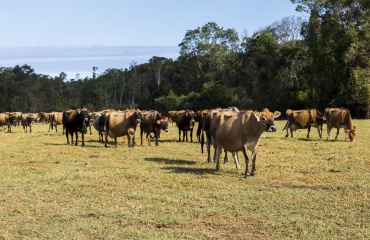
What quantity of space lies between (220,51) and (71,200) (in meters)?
61.9

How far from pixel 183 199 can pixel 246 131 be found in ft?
11.4

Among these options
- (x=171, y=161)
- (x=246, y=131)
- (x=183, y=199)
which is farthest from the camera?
(x=171, y=161)

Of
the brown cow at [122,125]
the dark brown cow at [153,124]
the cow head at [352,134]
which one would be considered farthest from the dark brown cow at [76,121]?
the cow head at [352,134]

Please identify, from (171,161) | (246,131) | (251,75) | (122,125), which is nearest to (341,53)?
(251,75)

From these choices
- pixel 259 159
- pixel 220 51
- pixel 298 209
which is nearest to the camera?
pixel 298 209

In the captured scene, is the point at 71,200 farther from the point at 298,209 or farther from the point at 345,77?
the point at 345,77

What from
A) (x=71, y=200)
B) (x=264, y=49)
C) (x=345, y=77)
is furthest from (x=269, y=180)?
(x=264, y=49)

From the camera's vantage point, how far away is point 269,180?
436 inches

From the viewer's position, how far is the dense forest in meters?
42.9

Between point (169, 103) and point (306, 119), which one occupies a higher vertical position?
point (169, 103)

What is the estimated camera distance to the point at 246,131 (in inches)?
464

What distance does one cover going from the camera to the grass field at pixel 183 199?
23.0ft

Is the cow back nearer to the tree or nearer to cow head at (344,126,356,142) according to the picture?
cow head at (344,126,356,142)

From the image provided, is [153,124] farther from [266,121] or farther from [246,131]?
[266,121]
